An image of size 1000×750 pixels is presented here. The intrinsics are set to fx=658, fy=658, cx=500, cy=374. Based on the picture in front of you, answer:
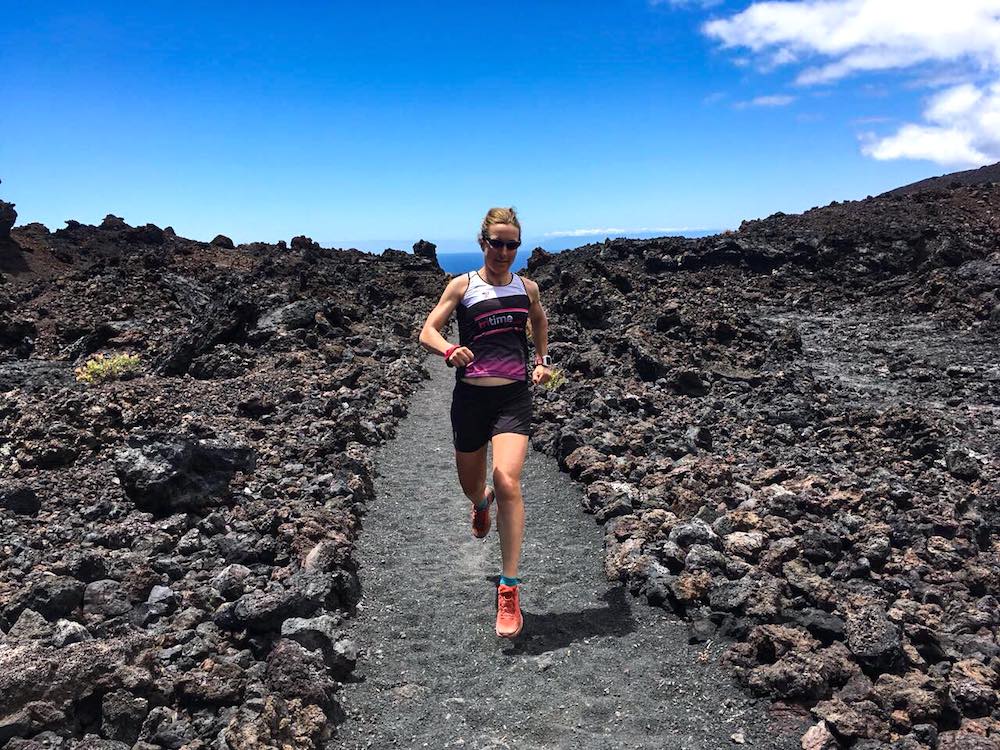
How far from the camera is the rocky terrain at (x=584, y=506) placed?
3.99 meters

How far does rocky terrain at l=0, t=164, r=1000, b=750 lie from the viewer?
13.1 ft

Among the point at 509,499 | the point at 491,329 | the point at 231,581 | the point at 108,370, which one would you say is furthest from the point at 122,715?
the point at 108,370

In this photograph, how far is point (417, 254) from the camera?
48.1m

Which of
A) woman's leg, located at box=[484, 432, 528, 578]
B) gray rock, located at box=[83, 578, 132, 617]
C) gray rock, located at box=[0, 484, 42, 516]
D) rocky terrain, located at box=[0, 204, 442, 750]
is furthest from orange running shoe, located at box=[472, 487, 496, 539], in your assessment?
gray rock, located at box=[0, 484, 42, 516]

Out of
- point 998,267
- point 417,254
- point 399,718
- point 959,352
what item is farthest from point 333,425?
point 417,254

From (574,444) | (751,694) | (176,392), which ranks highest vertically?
(176,392)

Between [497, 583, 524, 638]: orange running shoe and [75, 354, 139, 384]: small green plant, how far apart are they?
1402 centimetres

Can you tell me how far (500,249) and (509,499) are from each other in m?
1.92

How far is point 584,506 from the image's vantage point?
811 cm

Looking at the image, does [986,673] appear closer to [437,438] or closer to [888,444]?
[888,444]

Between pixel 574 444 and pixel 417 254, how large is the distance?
3998 centimetres

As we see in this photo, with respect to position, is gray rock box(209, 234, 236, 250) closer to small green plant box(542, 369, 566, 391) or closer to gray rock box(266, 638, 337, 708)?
small green plant box(542, 369, 566, 391)

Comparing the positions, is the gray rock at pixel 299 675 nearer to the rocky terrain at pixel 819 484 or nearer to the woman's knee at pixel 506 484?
the woman's knee at pixel 506 484

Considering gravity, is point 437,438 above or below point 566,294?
below
